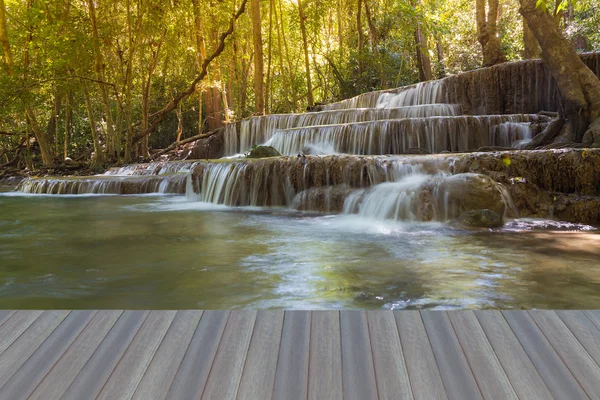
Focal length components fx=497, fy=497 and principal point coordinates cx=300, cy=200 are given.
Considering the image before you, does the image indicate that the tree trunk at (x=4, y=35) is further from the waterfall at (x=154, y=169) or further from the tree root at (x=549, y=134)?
the tree root at (x=549, y=134)

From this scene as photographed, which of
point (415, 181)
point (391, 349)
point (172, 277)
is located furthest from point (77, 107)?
point (391, 349)

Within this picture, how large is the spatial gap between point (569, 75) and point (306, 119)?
23.9 ft

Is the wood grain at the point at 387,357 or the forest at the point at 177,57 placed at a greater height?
the forest at the point at 177,57

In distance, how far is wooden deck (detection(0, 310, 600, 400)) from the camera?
1484mm

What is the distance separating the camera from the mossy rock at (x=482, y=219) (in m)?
5.88

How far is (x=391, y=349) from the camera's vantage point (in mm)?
1691

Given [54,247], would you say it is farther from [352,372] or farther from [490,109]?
[490,109]

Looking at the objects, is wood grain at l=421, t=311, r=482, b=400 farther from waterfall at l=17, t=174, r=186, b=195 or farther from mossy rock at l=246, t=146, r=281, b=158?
waterfall at l=17, t=174, r=186, b=195

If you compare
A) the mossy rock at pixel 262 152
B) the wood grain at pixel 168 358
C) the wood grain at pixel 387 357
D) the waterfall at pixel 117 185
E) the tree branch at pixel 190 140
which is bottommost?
the wood grain at pixel 387 357

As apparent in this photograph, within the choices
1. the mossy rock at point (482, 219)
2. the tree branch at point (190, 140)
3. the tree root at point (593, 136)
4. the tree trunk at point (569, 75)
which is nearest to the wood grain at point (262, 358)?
the mossy rock at point (482, 219)

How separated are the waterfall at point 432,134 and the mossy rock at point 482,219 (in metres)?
4.31

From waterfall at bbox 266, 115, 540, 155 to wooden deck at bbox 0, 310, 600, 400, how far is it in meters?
8.59

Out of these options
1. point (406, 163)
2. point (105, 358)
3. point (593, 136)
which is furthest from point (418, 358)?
point (593, 136)

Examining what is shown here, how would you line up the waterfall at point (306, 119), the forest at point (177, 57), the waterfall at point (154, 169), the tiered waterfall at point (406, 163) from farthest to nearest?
the forest at point (177, 57)
the waterfall at point (154, 169)
the waterfall at point (306, 119)
the tiered waterfall at point (406, 163)
